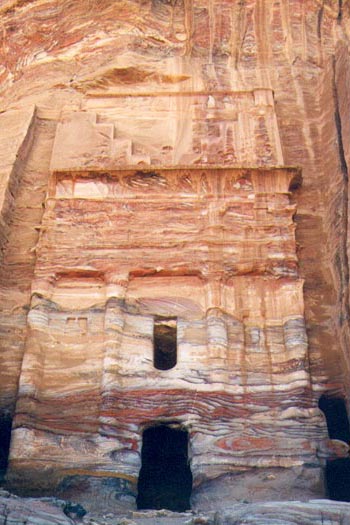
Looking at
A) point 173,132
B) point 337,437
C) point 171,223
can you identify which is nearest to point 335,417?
point 337,437

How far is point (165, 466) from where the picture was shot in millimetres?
11898

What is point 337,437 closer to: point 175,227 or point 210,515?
point 210,515

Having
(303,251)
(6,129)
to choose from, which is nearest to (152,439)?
(303,251)

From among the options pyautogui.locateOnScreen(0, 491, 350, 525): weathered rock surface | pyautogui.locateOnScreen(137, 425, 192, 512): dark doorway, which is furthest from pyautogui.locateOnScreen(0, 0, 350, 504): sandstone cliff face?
pyautogui.locateOnScreen(0, 491, 350, 525): weathered rock surface

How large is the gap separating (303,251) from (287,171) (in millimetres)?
1249

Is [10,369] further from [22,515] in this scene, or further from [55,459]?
[22,515]

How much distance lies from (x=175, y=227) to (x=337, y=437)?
150 inches

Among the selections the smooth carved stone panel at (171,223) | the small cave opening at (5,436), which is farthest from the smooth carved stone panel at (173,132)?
the small cave opening at (5,436)

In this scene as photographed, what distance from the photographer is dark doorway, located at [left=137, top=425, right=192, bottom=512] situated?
11633mm

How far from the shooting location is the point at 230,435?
36.9 ft

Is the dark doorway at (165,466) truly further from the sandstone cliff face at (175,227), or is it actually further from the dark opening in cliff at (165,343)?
the dark opening in cliff at (165,343)

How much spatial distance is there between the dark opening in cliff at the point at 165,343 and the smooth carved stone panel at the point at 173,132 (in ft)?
10.2

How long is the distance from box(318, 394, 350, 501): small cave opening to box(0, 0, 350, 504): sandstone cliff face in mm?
229

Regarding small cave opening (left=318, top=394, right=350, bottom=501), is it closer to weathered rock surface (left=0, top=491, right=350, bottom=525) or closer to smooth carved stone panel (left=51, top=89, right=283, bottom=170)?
weathered rock surface (left=0, top=491, right=350, bottom=525)
